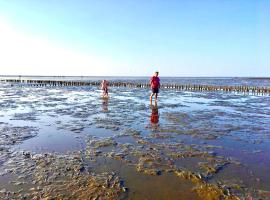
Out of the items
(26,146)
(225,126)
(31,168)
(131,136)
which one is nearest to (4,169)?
(31,168)

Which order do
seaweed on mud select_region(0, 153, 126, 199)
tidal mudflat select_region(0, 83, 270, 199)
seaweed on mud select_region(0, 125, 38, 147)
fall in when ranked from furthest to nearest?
1. seaweed on mud select_region(0, 125, 38, 147)
2. tidal mudflat select_region(0, 83, 270, 199)
3. seaweed on mud select_region(0, 153, 126, 199)

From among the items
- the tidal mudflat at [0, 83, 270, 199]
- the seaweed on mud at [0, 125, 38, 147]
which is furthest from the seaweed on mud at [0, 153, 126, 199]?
the seaweed on mud at [0, 125, 38, 147]

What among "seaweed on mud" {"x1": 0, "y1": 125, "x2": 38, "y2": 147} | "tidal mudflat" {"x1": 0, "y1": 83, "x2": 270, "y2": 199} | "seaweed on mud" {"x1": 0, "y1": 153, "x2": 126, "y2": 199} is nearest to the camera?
"seaweed on mud" {"x1": 0, "y1": 153, "x2": 126, "y2": 199}

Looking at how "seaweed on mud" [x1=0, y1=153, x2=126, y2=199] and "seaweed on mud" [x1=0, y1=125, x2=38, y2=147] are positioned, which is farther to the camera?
"seaweed on mud" [x1=0, y1=125, x2=38, y2=147]

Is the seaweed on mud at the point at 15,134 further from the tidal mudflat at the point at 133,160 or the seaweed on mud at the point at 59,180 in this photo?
the seaweed on mud at the point at 59,180

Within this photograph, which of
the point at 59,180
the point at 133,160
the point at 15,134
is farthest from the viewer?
the point at 15,134

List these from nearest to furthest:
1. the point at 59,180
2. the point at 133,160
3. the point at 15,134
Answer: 1. the point at 59,180
2. the point at 133,160
3. the point at 15,134

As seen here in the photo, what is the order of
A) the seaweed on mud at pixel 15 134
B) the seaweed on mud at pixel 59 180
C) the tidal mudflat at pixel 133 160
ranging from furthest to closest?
the seaweed on mud at pixel 15 134 < the tidal mudflat at pixel 133 160 < the seaweed on mud at pixel 59 180

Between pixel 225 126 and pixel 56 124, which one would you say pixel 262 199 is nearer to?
pixel 225 126

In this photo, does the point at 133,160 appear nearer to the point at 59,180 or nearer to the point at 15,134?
the point at 59,180

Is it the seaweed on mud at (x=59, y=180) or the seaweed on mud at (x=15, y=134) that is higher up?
the seaweed on mud at (x=15, y=134)

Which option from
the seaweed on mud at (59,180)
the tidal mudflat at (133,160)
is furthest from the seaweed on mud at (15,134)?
the seaweed on mud at (59,180)

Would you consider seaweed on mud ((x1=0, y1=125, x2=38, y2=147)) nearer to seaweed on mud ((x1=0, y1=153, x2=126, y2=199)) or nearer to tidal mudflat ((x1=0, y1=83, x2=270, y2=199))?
tidal mudflat ((x1=0, y1=83, x2=270, y2=199))

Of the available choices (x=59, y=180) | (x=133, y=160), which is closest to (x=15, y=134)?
(x=59, y=180)
